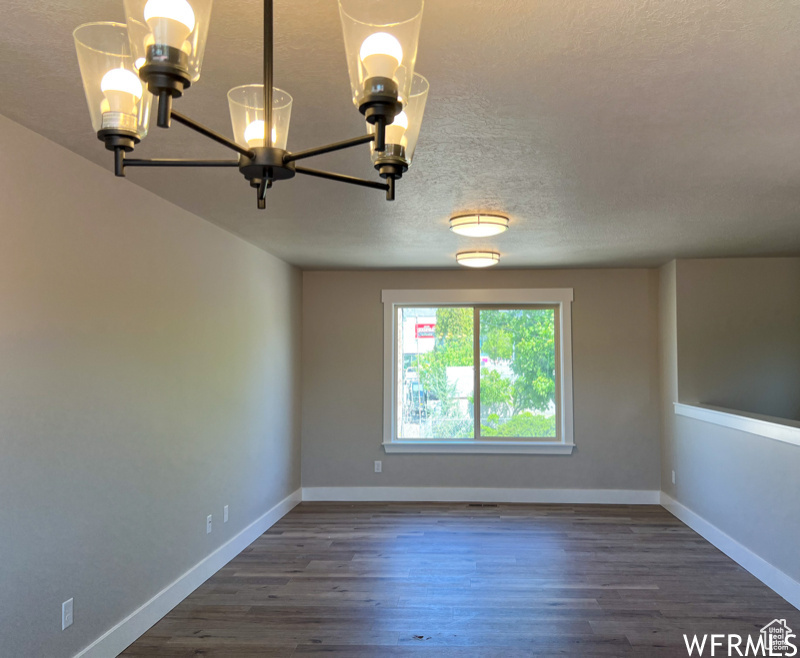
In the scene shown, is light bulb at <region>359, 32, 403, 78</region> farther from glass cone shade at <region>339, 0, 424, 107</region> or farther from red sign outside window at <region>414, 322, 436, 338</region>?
red sign outside window at <region>414, 322, 436, 338</region>

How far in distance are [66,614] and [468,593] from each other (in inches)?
87.1

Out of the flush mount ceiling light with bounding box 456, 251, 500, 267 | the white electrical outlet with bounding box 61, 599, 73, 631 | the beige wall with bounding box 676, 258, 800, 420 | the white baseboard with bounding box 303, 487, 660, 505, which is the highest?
the flush mount ceiling light with bounding box 456, 251, 500, 267

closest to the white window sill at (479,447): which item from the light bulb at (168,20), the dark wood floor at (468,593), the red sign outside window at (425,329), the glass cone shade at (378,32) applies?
the dark wood floor at (468,593)

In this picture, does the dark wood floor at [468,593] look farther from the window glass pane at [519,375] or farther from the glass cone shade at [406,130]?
the glass cone shade at [406,130]

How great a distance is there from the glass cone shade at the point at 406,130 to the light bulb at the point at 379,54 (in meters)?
0.25

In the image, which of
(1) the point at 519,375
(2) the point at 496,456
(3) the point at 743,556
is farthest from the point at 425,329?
(3) the point at 743,556

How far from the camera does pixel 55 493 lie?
101 inches

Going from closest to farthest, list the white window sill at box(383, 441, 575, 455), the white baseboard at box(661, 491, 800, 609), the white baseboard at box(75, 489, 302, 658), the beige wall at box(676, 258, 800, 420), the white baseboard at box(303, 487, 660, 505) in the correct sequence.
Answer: the white baseboard at box(75, 489, 302, 658) → the white baseboard at box(661, 491, 800, 609) → the beige wall at box(676, 258, 800, 420) → the white baseboard at box(303, 487, 660, 505) → the white window sill at box(383, 441, 575, 455)

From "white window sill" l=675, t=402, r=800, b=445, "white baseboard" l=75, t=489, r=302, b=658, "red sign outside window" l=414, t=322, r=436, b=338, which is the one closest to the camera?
"white baseboard" l=75, t=489, r=302, b=658

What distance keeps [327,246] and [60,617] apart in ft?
10.2

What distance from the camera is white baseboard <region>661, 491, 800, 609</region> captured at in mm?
3666

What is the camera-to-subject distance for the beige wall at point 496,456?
612 cm

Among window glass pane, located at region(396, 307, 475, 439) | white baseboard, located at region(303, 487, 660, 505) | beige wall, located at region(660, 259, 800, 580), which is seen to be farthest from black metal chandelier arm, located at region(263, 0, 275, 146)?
white baseboard, located at region(303, 487, 660, 505)

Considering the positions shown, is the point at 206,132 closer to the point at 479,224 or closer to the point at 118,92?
the point at 118,92
